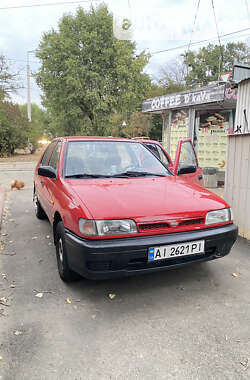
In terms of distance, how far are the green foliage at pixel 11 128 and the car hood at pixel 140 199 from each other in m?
21.6

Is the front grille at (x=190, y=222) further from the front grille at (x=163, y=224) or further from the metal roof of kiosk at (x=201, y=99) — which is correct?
the metal roof of kiosk at (x=201, y=99)

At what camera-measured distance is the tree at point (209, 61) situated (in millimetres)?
39281

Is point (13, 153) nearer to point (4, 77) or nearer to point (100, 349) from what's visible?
point (4, 77)

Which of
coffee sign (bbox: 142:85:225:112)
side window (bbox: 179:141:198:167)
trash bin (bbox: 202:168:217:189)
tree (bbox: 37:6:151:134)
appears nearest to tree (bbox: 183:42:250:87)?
tree (bbox: 37:6:151:134)

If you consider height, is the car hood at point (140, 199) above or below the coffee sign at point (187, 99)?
below

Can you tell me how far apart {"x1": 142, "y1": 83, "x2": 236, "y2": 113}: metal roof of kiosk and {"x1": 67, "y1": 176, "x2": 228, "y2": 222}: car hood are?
22.0 feet

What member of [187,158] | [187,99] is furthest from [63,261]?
[187,99]

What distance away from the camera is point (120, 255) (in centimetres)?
245

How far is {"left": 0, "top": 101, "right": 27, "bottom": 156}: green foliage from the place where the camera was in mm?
22484

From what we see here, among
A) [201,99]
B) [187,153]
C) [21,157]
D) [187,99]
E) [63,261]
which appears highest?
[187,99]

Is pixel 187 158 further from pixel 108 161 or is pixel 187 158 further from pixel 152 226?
pixel 152 226

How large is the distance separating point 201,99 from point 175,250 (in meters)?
8.39

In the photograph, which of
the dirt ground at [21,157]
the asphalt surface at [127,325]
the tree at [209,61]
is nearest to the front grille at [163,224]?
the asphalt surface at [127,325]

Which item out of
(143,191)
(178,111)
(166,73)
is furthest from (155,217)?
(166,73)
